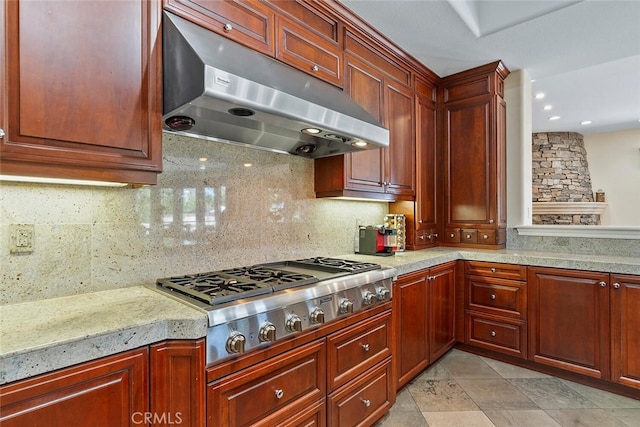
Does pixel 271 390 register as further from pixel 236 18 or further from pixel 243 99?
pixel 236 18

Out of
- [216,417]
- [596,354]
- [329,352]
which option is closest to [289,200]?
[329,352]

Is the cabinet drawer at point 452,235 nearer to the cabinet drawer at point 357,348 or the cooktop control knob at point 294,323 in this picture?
the cabinet drawer at point 357,348

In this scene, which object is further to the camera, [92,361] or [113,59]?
[113,59]

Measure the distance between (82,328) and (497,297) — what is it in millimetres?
2919

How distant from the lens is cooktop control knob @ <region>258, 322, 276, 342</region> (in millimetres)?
1271

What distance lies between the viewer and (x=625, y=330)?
2.24 m

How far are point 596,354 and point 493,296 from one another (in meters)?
0.75

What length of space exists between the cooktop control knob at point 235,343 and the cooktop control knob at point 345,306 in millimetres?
590

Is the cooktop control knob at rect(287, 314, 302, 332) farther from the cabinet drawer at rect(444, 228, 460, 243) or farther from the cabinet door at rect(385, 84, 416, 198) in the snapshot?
the cabinet drawer at rect(444, 228, 460, 243)

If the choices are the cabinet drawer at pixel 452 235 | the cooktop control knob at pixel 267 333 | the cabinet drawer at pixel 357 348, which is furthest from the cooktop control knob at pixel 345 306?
the cabinet drawer at pixel 452 235

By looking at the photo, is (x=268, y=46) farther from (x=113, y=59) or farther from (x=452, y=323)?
(x=452, y=323)

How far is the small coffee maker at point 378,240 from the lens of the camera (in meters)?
2.66

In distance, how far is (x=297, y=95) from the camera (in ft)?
5.20

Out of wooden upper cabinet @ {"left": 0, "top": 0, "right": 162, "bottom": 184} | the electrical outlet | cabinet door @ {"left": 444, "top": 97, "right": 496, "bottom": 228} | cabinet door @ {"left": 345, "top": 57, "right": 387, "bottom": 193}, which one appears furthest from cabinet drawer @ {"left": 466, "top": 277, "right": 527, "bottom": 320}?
the electrical outlet
